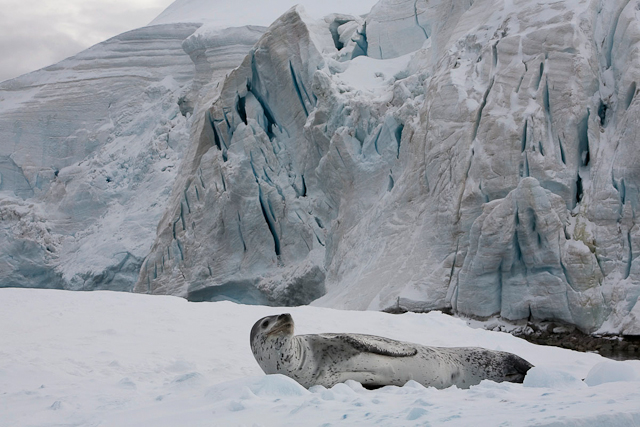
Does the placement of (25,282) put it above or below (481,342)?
below

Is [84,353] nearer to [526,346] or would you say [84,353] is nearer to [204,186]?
[526,346]

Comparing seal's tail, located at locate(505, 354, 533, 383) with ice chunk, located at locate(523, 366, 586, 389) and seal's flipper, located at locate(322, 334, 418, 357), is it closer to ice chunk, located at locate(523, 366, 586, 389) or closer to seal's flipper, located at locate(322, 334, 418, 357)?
seal's flipper, located at locate(322, 334, 418, 357)

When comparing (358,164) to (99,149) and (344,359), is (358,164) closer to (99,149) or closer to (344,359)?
(344,359)

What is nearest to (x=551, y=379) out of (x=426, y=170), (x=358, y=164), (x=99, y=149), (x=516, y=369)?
(x=516, y=369)

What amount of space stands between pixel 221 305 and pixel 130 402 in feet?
11.3

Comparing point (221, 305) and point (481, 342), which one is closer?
point (481, 342)

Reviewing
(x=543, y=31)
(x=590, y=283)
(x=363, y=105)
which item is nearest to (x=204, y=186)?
(x=363, y=105)

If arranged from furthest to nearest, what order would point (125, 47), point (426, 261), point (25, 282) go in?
1. point (125, 47)
2. point (25, 282)
3. point (426, 261)

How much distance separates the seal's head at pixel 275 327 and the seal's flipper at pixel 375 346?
0.34m

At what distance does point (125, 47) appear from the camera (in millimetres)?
26188

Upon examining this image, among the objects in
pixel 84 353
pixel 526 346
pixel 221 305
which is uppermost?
pixel 84 353

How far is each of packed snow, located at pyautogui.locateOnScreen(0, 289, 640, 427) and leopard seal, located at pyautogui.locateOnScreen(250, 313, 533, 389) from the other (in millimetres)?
178

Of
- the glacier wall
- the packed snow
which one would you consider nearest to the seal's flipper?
the packed snow

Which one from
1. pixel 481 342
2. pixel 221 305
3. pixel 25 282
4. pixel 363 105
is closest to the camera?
pixel 481 342
